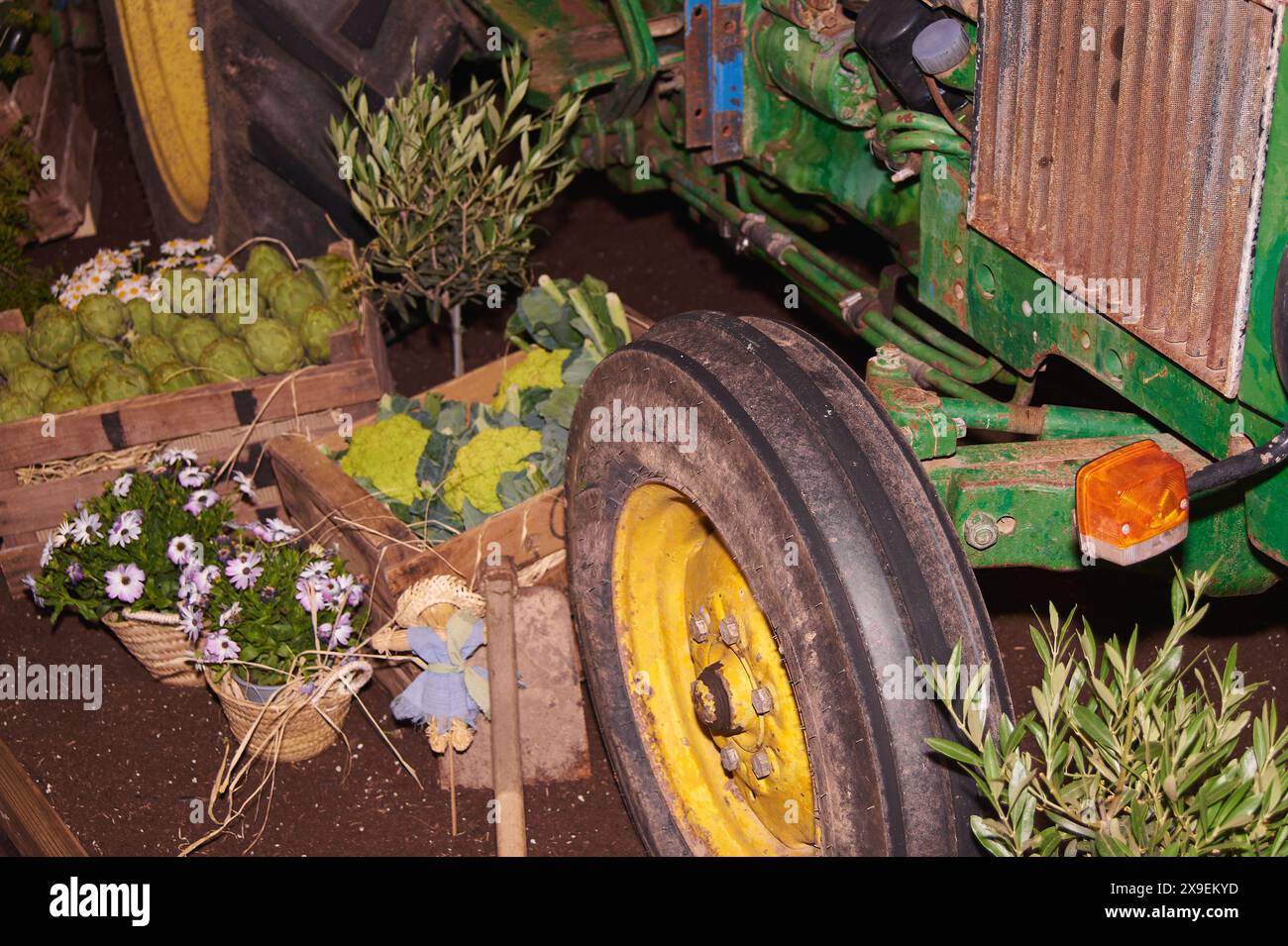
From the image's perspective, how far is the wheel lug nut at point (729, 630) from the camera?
2275mm

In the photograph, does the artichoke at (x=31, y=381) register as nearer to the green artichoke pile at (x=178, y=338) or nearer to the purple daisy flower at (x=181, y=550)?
the green artichoke pile at (x=178, y=338)

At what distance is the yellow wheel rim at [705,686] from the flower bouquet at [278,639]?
2.34 feet

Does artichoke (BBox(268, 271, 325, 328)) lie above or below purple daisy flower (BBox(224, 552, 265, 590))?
above

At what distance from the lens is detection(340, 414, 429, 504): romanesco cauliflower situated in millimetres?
3338

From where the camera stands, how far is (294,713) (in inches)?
117

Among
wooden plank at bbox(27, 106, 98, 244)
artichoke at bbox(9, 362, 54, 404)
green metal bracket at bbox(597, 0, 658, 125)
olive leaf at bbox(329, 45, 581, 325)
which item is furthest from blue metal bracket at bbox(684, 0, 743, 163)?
wooden plank at bbox(27, 106, 98, 244)

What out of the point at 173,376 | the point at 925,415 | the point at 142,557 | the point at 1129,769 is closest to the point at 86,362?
the point at 173,376

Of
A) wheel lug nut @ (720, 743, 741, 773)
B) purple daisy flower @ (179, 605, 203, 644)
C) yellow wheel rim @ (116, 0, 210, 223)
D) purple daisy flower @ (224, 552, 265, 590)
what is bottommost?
wheel lug nut @ (720, 743, 741, 773)

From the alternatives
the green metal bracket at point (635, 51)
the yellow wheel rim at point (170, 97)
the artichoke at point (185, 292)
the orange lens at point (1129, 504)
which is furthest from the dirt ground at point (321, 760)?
the green metal bracket at point (635, 51)

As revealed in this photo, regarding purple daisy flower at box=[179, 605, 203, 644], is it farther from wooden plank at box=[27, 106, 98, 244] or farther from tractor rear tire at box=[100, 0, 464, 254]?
wooden plank at box=[27, 106, 98, 244]

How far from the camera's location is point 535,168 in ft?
11.3

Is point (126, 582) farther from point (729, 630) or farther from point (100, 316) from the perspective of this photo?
point (729, 630)

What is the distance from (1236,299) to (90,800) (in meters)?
2.39

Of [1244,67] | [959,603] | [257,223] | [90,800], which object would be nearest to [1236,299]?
[1244,67]
